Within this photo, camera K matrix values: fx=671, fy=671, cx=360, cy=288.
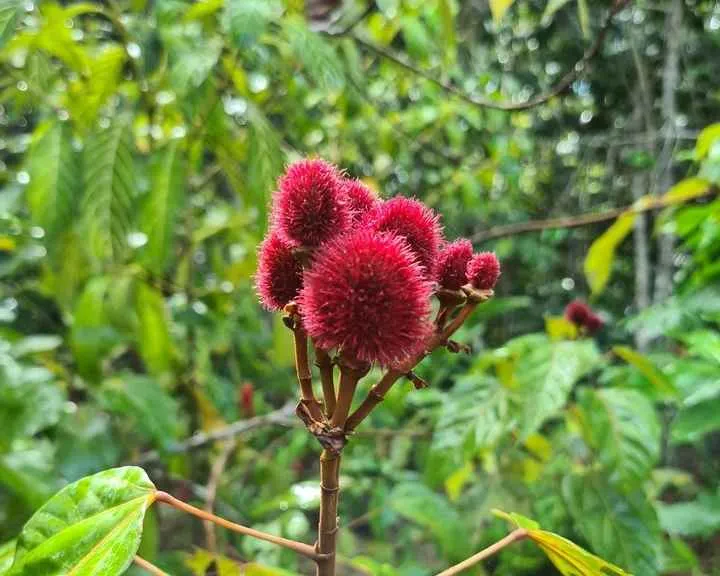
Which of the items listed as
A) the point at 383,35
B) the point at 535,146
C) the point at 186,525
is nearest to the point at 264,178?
the point at 383,35

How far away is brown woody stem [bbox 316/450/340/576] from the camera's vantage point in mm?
530

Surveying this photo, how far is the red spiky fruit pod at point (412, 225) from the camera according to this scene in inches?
23.5

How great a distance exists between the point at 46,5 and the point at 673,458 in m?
3.04

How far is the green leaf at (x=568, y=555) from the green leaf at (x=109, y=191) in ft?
2.84

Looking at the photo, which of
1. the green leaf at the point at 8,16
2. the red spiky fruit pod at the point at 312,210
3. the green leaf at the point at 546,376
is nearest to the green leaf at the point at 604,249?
the green leaf at the point at 546,376

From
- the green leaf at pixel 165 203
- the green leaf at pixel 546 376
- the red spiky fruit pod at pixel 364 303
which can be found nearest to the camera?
the red spiky fruit pod at pixel 364 303

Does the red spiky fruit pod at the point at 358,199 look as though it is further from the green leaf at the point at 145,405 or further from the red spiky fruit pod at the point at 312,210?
the green leaf at the point at 145,405

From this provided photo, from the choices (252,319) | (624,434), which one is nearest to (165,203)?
(252,319)

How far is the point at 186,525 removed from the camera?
6.56 feet

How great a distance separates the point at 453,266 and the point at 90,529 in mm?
391

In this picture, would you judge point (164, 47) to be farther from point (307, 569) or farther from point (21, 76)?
point (307, 569)

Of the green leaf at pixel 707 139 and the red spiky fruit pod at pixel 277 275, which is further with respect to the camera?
the green leaf at pixel 707 139

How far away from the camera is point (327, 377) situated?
1.75 ft

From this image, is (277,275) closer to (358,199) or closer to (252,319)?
(358,199)
